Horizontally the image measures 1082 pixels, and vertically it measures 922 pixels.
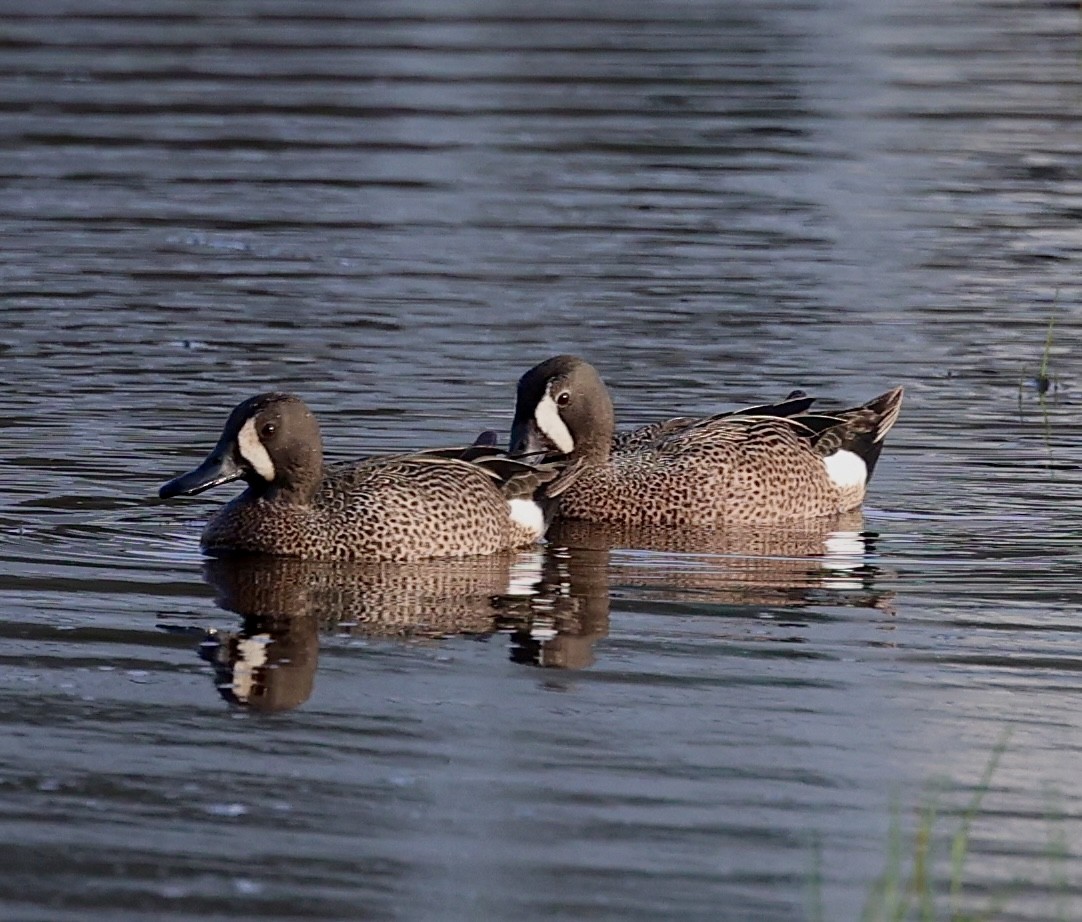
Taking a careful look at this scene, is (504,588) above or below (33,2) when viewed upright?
below

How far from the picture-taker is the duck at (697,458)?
1030 cm

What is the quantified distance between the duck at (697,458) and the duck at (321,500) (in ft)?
2.73

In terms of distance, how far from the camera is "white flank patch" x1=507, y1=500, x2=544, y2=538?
9.64 m

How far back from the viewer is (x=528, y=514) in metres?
9.70

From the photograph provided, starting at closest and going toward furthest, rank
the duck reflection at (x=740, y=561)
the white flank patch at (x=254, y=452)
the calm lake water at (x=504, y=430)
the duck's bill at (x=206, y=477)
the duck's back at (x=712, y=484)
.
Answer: the calm lake water at (x=504, y=430), the duck reflection at (x=740, y=561), the duck's bill at (x=206, y=477), the white flank patch at (x=254, y=452), the duck's back at (x=712, y=484)

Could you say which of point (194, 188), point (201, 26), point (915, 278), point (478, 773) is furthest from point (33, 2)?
point (478, 773)

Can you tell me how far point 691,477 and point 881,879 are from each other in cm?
495

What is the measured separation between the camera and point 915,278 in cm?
1486

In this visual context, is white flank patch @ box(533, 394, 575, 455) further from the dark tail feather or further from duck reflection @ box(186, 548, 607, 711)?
the dark tail feather

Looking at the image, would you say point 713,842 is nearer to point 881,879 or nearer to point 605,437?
point 881,879

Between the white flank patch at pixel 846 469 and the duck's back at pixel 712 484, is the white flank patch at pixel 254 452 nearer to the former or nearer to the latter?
the duck's back at pixel 712 484

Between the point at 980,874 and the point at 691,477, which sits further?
the point at 691,477

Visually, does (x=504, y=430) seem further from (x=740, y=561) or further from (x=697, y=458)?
(x=740, y=561)

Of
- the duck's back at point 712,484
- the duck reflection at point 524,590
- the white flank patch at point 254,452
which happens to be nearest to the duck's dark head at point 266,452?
the white flank patch at point 254,452
